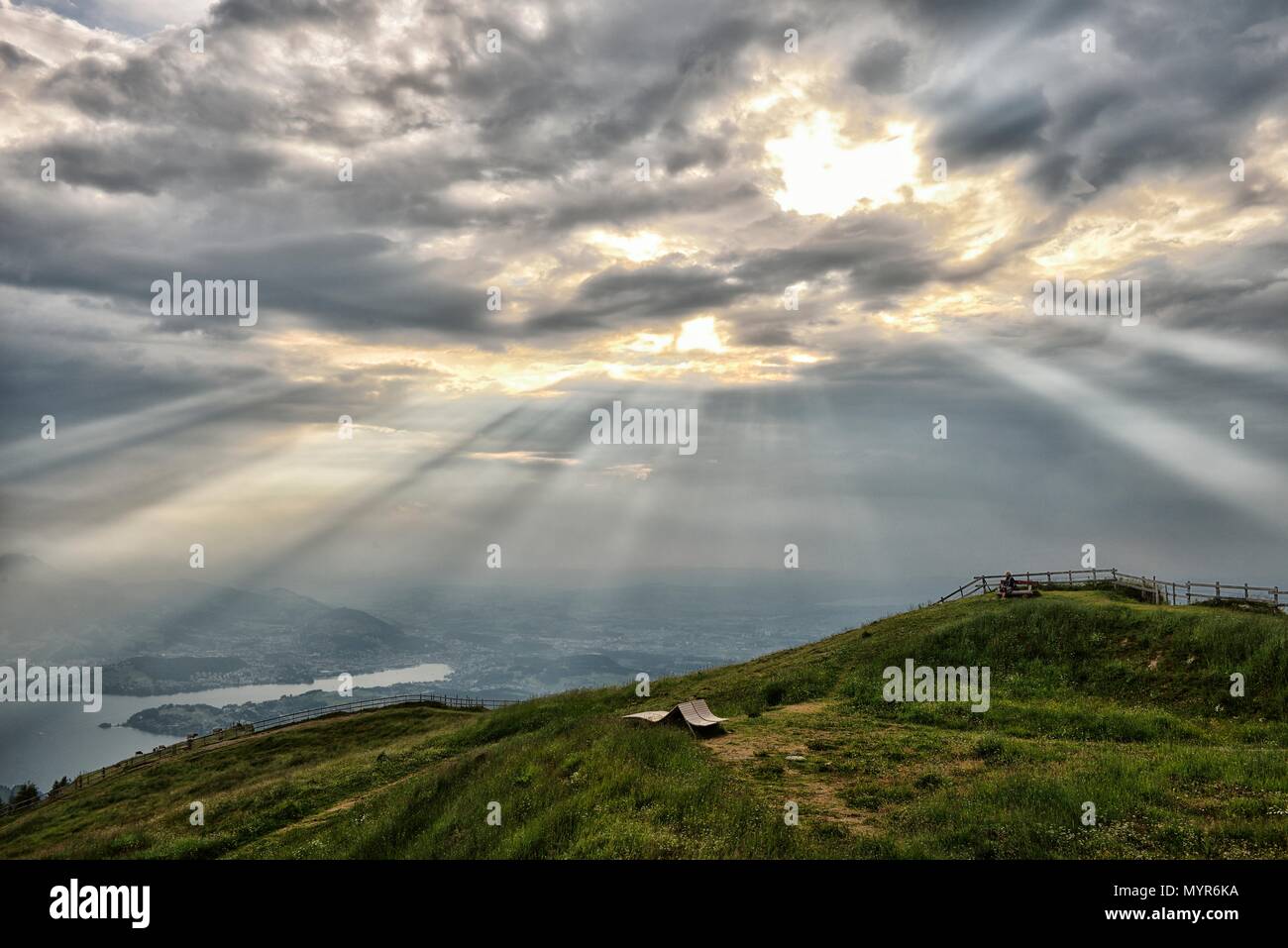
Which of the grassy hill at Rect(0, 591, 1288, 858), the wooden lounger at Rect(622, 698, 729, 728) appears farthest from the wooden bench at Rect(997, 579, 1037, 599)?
the wooden lounger at Rect(622, 698, 729, 728)

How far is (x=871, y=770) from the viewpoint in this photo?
17281mm

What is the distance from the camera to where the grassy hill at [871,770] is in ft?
37.2

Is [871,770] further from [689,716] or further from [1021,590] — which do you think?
[1021,590]

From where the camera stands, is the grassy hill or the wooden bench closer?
the grassy hill

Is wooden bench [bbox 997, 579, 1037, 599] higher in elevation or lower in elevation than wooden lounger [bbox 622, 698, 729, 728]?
higher

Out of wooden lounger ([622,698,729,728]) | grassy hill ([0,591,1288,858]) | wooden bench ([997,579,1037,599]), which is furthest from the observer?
wooden bench ([997,579,1037,599])

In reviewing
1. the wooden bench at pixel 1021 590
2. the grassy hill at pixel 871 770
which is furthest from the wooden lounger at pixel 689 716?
the wooden bench at pixel 1021 590

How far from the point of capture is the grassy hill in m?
11.3

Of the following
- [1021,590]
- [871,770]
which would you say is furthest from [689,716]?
[1021,590]

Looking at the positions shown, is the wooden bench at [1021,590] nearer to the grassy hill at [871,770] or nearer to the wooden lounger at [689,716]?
the grassy hill at [871,770]

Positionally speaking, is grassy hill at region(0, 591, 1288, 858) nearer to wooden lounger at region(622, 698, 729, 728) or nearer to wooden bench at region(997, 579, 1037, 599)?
wooden lounger at region(622, 698, 729, 728)
